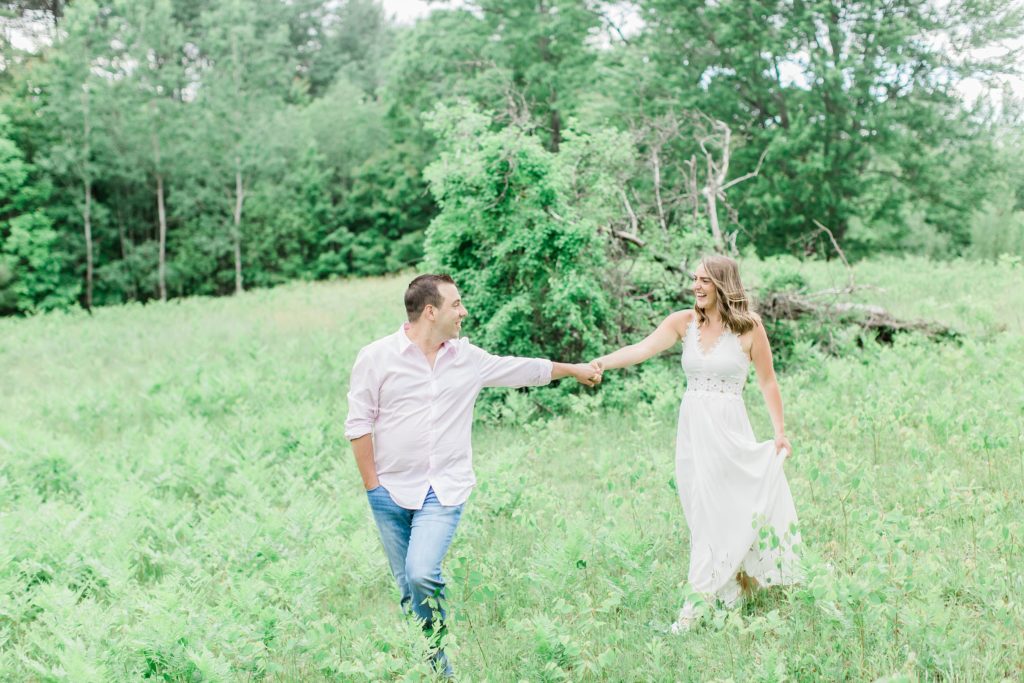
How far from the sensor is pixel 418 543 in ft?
14.4

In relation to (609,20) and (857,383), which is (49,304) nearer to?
(609,20)

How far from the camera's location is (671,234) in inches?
496

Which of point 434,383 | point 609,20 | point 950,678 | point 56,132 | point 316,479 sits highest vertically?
point 609,20

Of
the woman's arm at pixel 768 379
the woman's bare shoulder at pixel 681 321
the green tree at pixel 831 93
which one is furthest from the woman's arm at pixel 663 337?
the green tree at pixel 831 93

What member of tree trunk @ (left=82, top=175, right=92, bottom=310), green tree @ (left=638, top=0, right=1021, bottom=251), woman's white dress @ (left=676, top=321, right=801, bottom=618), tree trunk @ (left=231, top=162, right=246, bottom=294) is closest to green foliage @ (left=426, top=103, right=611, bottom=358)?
woman's white dress @ (left=676, top=321, right=801, bottom=618)

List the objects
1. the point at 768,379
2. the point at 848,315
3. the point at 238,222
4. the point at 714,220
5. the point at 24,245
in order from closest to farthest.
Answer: the point at 768,379 < the point at 848,315 < the point at 714,220 < the point at 24,245 < the point at 238,222

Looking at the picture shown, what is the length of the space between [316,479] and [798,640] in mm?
6384

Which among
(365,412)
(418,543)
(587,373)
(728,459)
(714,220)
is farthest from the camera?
(714,220)

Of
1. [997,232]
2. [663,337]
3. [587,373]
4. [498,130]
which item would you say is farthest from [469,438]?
[997,232]

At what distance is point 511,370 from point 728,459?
5.04ft

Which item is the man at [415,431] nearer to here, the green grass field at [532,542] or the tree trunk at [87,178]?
the green grass field at [532,542]

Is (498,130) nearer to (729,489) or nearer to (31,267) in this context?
(729,489)

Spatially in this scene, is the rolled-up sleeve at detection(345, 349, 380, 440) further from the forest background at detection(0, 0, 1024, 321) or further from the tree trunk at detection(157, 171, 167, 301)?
the tree trunk at detection(157, 171, 167, 301)

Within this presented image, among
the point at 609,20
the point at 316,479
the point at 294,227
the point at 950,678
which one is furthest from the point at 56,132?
the point at 950,678
